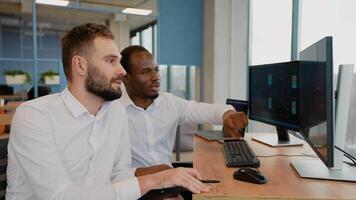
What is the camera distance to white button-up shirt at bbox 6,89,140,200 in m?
1.11

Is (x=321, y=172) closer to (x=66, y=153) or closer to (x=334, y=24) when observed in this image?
(x=66, y=153)

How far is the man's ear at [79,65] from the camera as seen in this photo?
1335 mm

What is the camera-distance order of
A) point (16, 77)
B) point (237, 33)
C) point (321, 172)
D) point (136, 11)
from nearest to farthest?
point (321, 172)
point (237, 33)
point (16, 77)
point (136, 11)

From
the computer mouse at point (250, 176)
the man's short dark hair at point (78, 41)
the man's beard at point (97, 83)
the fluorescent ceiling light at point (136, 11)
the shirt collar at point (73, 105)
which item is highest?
the fluorescent ceiling light at point (136, 11)

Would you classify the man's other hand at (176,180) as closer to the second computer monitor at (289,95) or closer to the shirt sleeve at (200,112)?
the second computer monitor at (289,95)

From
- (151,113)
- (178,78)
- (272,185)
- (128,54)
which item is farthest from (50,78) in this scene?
(272,185)

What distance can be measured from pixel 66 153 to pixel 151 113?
746 mm

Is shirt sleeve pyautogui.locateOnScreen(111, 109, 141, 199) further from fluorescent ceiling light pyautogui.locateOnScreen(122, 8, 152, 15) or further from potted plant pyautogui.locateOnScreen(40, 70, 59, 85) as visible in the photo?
potted plant pyautogui.locateOnScreen(40, 70, 59, 85)

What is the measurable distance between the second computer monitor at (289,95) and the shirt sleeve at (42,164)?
2.39 feet

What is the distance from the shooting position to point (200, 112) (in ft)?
6.69

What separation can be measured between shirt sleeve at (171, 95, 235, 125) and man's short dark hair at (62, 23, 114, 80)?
82cm

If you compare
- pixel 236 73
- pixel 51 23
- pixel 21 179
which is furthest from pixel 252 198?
pixel 51 23

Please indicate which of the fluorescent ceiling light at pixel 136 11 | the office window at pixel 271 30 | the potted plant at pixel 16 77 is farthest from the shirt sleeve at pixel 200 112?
the potted plant at pixel 16 77

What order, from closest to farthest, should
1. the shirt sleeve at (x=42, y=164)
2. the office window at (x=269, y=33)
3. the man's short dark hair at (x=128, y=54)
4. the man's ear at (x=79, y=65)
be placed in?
the shirt sleeve at (x=42, y=164) → the man's ear at (x=79, y=65) → the man's short dark hair at (x=128, y=54) → the office window at (x=269, y=33)
